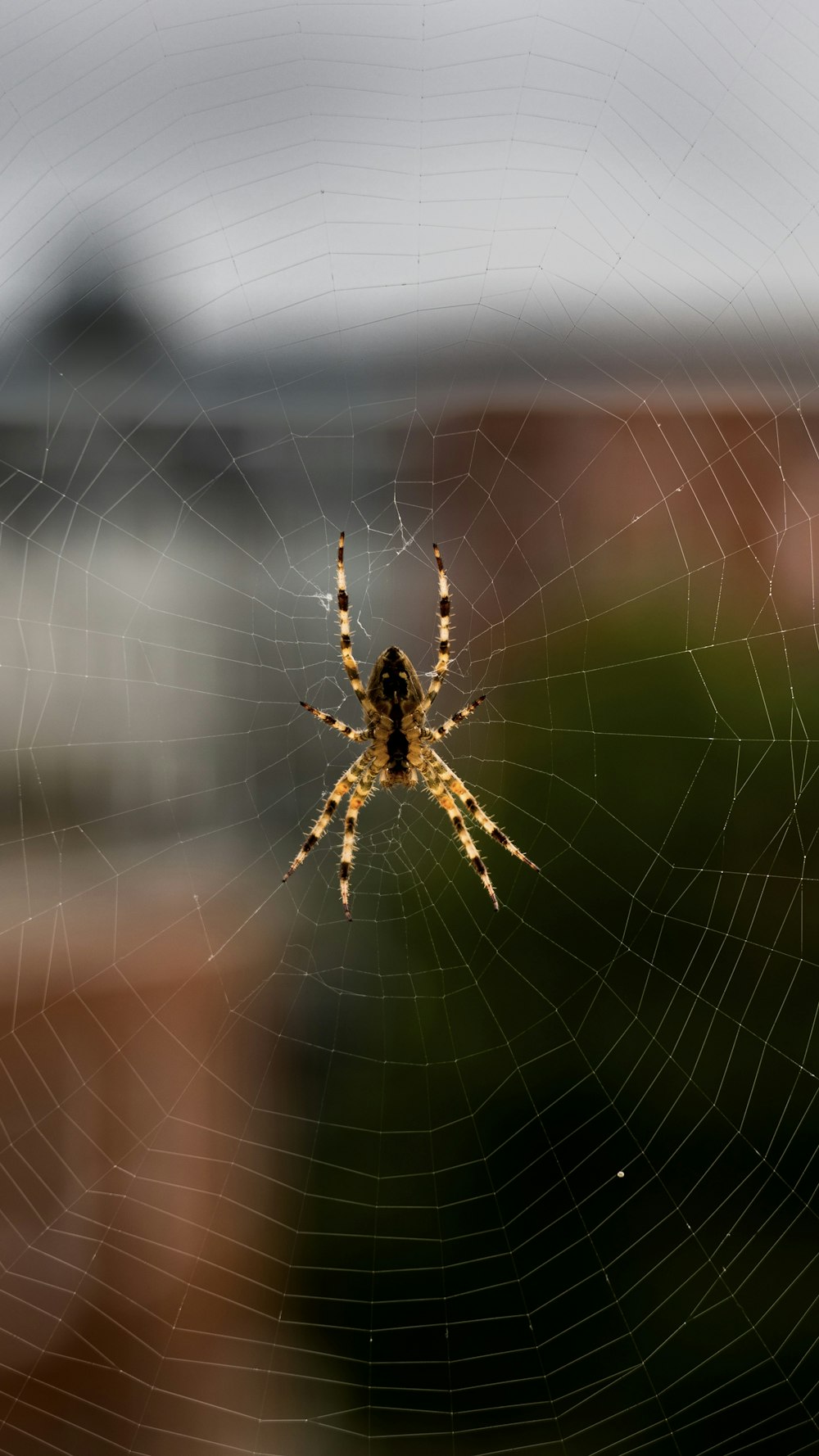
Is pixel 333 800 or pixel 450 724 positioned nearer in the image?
pixel 450 724

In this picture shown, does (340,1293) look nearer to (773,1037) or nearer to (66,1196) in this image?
(66,1196)

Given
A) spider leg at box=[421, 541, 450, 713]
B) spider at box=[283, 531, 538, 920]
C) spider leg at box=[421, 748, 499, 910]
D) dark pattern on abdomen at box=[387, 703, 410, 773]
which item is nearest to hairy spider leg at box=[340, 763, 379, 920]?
spider at box=[283, 531, 538, 920]

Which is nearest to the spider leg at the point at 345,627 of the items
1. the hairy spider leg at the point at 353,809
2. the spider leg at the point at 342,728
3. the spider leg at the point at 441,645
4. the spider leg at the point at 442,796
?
the spider leg at the point at 342,728

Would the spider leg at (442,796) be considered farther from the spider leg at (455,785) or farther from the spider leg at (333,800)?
the spider leg at (333,800)

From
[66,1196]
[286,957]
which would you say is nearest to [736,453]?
[286,957]

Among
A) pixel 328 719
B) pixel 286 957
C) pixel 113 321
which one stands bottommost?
pixel 286 957

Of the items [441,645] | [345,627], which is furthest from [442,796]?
[345,627]

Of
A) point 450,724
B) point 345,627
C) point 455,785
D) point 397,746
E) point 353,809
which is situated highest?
point 345,627

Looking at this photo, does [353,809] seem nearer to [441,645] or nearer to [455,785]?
[455,785]
